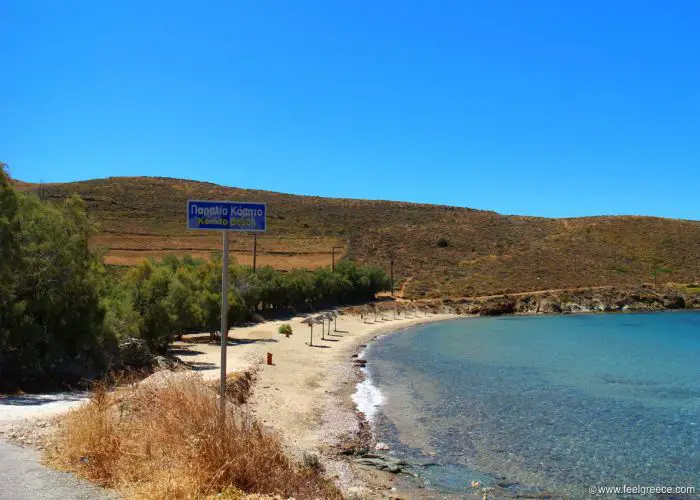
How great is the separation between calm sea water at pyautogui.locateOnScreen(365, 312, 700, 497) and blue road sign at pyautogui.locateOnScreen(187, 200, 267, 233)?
846 cm

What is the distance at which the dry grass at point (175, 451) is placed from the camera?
20.5 ft

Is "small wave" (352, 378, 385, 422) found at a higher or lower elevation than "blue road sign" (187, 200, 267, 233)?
lower

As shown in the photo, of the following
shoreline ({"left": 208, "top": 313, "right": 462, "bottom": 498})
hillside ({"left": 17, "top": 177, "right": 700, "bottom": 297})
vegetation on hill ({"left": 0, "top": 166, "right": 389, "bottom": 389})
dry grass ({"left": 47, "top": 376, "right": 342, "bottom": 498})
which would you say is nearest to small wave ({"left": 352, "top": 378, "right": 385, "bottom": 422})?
shoreline ({"left": 208, "top": 313, "right": 462, "bottom": 498})

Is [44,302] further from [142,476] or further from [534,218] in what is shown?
[534,218]

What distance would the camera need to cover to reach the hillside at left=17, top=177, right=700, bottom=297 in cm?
8212

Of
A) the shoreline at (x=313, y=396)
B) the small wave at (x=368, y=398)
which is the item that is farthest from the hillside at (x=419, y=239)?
the small wave at (x=368, y=398)

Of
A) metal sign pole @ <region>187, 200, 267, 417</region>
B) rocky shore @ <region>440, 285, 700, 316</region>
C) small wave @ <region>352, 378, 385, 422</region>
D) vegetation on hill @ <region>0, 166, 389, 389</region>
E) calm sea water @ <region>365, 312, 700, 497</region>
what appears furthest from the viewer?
rocky shore @ <region>440, 285, 700, 316</region>

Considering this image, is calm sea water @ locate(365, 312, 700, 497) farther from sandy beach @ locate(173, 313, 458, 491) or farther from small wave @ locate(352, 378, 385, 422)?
sandy beach @ locate(173, 313, 458, 491)

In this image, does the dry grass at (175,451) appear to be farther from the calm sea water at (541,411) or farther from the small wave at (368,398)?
the small wave at (368,398)

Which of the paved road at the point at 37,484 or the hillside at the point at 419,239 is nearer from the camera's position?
the paved road at the point at 37,484

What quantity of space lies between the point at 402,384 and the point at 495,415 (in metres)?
6.96

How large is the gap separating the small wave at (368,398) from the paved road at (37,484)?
43.0 feet

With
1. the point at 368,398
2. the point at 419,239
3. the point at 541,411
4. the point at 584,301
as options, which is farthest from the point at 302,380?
the point at 419,239

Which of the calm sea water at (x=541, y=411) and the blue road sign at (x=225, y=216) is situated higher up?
the blue road sign at (x=225, y=216)
